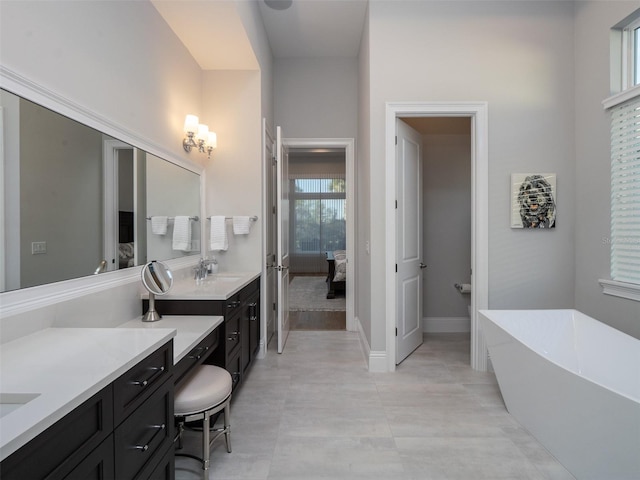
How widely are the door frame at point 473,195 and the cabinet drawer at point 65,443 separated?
2.31 meters

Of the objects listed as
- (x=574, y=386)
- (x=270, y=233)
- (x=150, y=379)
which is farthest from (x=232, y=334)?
(x=574, y=386)

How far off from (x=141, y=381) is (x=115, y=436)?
18cm

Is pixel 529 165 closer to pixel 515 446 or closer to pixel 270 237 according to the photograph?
pixel 515 446

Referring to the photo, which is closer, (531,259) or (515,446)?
(515,446)

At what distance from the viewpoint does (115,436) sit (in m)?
1.03

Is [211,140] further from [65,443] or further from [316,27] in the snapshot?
[65,443]

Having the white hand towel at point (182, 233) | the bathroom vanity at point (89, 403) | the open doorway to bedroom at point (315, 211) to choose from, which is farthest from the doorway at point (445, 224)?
the open doorway to bedroom at point (315, 211)

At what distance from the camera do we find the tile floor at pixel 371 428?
1736 mm

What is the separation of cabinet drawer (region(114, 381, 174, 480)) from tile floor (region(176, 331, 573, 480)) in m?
0.57

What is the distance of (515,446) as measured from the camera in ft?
6.30

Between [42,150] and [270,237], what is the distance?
2385 millimetres

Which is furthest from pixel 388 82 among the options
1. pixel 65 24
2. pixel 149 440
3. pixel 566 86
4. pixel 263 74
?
pixel 149 440

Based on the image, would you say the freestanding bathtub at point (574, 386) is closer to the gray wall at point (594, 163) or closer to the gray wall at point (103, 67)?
the gray wall at point (594, 163)

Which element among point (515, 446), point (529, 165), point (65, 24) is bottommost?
point (515, 446)
